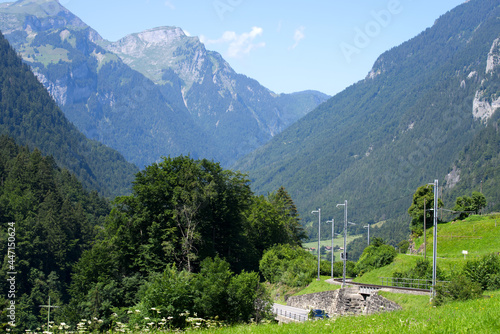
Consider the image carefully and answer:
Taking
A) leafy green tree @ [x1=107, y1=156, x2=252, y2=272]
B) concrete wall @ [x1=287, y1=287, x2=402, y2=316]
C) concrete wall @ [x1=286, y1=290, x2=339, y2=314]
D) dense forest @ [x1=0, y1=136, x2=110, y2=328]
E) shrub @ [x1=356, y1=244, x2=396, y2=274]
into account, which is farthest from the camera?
dense forest @ [x1=0, y1=136, x2=110, y2=328]

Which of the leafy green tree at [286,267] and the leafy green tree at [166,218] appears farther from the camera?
the leafy green tree at [286,267]

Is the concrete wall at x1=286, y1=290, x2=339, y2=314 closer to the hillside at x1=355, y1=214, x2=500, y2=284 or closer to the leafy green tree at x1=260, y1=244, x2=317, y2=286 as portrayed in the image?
the leafy green tree at x1=260, y1=244, x2=317, y2=286

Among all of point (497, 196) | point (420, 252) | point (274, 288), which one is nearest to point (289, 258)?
point (274, 288)

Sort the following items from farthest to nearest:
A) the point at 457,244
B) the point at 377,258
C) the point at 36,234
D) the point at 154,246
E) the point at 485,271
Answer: the point at 36,234 → the point at 377,258 → the point at 457,244 → the point at 154,246 → the point at 485,271

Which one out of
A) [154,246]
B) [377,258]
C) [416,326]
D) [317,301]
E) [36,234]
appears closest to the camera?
[416,326]

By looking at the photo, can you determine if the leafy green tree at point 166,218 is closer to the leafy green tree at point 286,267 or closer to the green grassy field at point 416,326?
the leafy green tree at point 286,267

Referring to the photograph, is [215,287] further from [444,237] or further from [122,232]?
[444,237]

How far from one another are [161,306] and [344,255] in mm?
31588

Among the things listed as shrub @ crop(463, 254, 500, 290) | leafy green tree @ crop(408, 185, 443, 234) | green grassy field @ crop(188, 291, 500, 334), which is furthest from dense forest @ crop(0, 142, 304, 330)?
leafy green tree @ crop(408, 185, 443, 234)

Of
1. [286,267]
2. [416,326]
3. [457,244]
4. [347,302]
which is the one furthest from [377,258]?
[416,326]

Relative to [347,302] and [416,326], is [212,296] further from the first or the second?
[347,302]

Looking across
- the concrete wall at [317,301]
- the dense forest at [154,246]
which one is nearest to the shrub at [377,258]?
the concrete wall at [317,301]

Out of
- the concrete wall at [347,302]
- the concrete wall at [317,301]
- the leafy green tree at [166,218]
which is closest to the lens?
the concrete wall at [347,302]

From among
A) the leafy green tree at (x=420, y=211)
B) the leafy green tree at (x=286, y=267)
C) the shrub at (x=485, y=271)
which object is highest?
the leafy green tree at (x=420, y=211)
